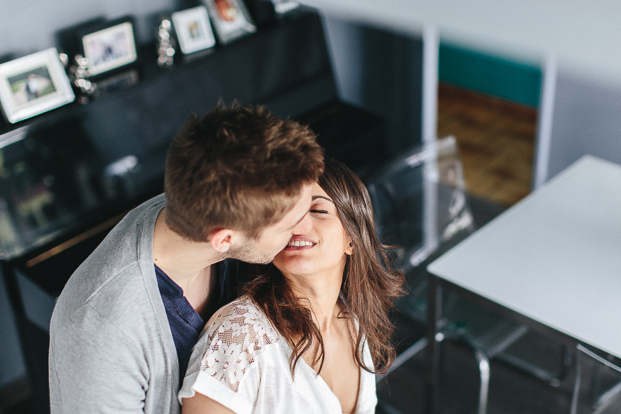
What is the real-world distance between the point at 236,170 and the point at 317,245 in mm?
343

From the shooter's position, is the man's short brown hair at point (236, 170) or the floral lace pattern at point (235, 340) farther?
the floral lace pattern at point (235, 340)

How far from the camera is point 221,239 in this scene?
1059 mm

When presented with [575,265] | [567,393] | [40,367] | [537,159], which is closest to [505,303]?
[575,265]

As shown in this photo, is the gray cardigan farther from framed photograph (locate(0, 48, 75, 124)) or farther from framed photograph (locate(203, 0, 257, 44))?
framed photograph (locate(203, 0, 257, 44))

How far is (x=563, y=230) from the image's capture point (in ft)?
6.60

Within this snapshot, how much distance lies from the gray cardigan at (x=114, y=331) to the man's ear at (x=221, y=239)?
118 millimetres

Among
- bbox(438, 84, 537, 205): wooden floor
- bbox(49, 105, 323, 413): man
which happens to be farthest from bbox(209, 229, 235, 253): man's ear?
bbox(438, 84, 537, 205): wooden floor

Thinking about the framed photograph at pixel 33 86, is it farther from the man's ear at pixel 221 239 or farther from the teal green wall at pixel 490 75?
the teal green wall at pixel 490 75

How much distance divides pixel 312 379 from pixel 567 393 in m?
1.60

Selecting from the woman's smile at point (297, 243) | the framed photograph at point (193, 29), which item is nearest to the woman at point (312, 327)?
the woman's smile at point (297, 243)

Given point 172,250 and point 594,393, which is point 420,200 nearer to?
point 594,393

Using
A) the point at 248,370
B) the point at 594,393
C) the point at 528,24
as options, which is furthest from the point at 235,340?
the point at 594,393

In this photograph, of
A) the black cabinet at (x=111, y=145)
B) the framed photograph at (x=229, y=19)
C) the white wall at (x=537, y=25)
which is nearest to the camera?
the white wall at (x=537, y=25)

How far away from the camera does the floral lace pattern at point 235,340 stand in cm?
115
